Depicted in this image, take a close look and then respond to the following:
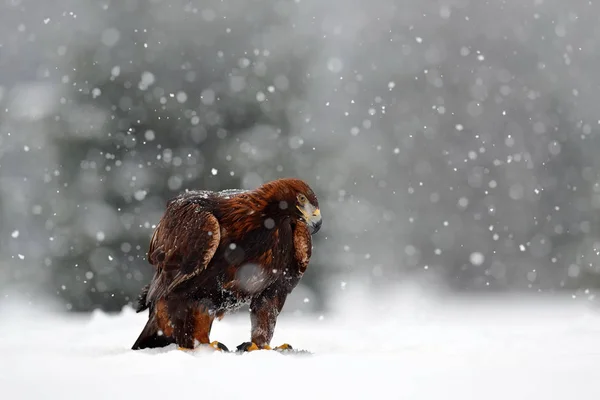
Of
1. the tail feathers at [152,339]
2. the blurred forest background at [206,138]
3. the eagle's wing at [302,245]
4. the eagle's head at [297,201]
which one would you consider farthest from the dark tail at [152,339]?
the blurred forest background at [206,138]

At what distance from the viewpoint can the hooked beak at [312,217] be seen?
15.3 feet

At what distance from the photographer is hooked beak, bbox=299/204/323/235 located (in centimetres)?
465

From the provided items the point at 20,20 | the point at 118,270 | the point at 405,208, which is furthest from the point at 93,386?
the point at 405,208

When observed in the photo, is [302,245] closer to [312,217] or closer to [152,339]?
[312,217]

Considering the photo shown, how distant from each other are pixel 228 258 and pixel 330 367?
44.0 inches

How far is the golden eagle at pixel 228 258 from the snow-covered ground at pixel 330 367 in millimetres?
266

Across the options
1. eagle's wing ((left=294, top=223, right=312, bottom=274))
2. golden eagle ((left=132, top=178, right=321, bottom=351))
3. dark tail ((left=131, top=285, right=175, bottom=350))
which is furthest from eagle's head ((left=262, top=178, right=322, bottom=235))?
dark tail ((left=131, top=285, right=175, bottom=350))

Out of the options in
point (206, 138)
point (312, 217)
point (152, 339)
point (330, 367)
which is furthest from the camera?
point (206, 138)

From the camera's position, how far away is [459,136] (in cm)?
1772

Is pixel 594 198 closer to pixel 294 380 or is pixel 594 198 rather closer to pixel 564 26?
pixel 564 26

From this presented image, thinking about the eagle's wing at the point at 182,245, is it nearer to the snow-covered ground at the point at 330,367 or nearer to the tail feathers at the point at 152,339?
the tail feathers at the point at 152,339

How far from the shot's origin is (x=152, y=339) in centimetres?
498

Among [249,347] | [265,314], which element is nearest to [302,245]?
[265,314]

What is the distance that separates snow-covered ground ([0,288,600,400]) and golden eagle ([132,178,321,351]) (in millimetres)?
266
